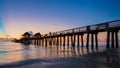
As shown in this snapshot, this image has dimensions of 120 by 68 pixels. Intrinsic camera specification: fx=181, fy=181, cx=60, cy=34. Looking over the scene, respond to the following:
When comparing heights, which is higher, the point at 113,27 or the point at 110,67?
the point at 113,27

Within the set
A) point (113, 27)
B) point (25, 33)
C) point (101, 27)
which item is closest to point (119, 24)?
point (113, 27)

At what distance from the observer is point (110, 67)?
10477 mm

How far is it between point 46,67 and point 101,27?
1423 centimetres

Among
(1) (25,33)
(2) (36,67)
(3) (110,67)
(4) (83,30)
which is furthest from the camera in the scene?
(1) (25,33)

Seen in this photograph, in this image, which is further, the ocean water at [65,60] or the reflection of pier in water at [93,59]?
the ocean water at [65,60]

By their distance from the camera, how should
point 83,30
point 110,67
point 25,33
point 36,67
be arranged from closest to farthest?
point 110,67 < point 36,67 < point 83,30 < point 25,33

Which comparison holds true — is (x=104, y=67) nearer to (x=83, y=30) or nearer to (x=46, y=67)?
(x=46, y=67)

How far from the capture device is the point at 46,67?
36.5 ft

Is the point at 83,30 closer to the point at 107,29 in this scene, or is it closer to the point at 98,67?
the point at 107,29

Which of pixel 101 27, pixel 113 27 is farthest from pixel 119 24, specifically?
pixel 101 27

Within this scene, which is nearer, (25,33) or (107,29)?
(107,29)

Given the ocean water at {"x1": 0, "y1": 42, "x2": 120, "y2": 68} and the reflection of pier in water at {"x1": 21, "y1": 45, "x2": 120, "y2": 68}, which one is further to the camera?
the ocean water at {"x1": 0, "y1": 42, "x2": 120, "y2": 68}

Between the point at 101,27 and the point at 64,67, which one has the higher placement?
the point at 101,27

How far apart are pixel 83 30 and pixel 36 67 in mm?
17737
